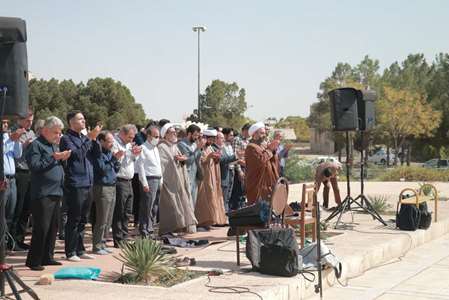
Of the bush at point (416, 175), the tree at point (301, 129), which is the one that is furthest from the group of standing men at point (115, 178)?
the tree at point (301, 129)

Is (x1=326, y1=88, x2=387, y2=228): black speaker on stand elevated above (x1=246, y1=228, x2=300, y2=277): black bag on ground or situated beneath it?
elevated above

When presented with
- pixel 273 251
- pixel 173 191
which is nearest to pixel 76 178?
pixel 273 251

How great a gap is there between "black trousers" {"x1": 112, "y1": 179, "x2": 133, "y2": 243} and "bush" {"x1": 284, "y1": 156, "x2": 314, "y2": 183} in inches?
672

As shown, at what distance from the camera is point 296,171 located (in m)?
27.3

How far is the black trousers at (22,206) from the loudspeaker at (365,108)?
5941 mm

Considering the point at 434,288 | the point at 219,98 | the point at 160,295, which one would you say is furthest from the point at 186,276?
the point at 219,98

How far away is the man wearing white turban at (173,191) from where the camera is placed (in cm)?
1109

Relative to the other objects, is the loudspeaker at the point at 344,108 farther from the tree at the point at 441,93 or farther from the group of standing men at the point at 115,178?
the tree at the point at 441,93

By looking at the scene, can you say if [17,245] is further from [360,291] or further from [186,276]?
[360,291]

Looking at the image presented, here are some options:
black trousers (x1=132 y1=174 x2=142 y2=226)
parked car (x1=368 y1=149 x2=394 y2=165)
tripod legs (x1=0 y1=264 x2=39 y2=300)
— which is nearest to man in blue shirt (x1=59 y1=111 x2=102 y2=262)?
tripod legs (x1=0 y1=264 x2=39 y2=300)

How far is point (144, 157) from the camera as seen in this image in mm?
10672

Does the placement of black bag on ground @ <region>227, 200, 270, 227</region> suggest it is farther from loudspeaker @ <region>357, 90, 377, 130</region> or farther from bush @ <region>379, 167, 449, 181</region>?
bush @ <region>379, 167, 449, 181</region>

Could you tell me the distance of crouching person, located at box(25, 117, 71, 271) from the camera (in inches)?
313

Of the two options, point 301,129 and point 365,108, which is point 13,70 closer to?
point 365,108
